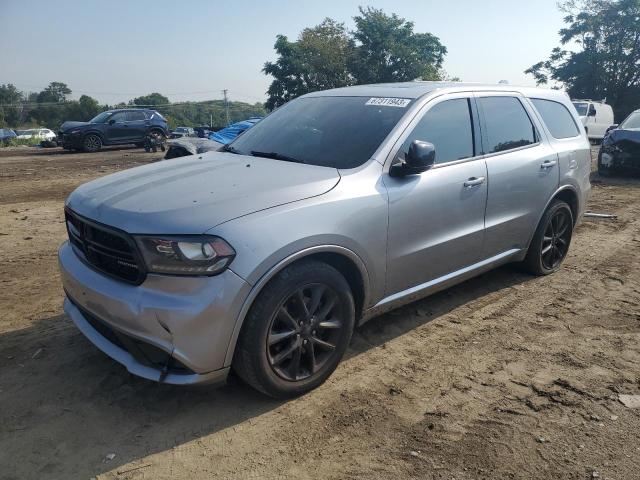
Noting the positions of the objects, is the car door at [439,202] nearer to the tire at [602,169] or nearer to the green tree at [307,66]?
the tire at [602,169]

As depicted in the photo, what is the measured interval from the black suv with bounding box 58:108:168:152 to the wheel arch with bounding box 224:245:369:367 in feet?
62.3

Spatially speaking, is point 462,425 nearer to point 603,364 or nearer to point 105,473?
point 603,364

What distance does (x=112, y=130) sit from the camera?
20.1 meters

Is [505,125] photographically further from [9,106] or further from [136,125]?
[9,106]

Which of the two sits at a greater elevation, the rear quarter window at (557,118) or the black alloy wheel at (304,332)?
the rear quarter window at (557,118)

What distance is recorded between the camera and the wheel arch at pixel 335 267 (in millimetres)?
2645

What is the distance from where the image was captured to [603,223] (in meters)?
7.53

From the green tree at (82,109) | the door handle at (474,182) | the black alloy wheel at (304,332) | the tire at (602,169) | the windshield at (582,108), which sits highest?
the green tree at (82,109)

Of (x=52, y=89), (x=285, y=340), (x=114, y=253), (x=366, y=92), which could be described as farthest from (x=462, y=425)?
(x=52, y=89)

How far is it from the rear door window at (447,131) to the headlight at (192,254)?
1.49 m

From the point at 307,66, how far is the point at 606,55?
21.2 m

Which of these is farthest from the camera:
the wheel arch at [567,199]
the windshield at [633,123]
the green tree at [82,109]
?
the green tree at [82,109]

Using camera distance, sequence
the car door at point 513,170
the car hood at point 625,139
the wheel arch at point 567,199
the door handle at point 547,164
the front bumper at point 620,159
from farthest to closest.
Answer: the front bumper at point 620,159 → the car hood at point 625,139 → the wheel arch at point 567,199 → the door handle at point 547,164 → the car door at point 513,170

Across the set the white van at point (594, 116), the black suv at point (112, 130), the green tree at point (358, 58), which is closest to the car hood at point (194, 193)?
the black suv at point (112, 130)
